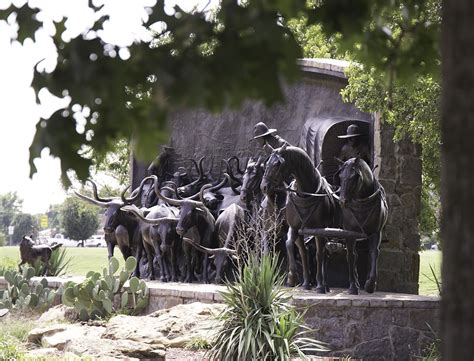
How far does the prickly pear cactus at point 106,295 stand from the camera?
1412 cm

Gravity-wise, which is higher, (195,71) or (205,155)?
(205,155)

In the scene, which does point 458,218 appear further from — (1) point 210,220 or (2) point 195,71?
(1) point 210,220

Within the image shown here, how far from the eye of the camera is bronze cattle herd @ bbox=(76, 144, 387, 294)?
40.3ft

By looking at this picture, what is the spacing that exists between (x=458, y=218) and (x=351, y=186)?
9762 mm

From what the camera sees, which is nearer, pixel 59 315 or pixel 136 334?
pixel 136 334

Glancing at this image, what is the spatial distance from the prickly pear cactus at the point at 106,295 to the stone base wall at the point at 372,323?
121 inches

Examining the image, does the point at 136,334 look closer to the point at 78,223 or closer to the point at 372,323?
the point at 372,323

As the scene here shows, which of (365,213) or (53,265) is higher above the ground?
(365,213)

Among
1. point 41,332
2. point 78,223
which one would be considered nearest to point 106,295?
point 41,332

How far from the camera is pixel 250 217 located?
1482 centimetres

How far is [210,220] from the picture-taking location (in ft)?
52.9

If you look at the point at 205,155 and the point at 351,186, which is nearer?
the point at 351,186

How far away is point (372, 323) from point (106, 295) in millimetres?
4559

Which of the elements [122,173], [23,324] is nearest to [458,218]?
[23,324]
